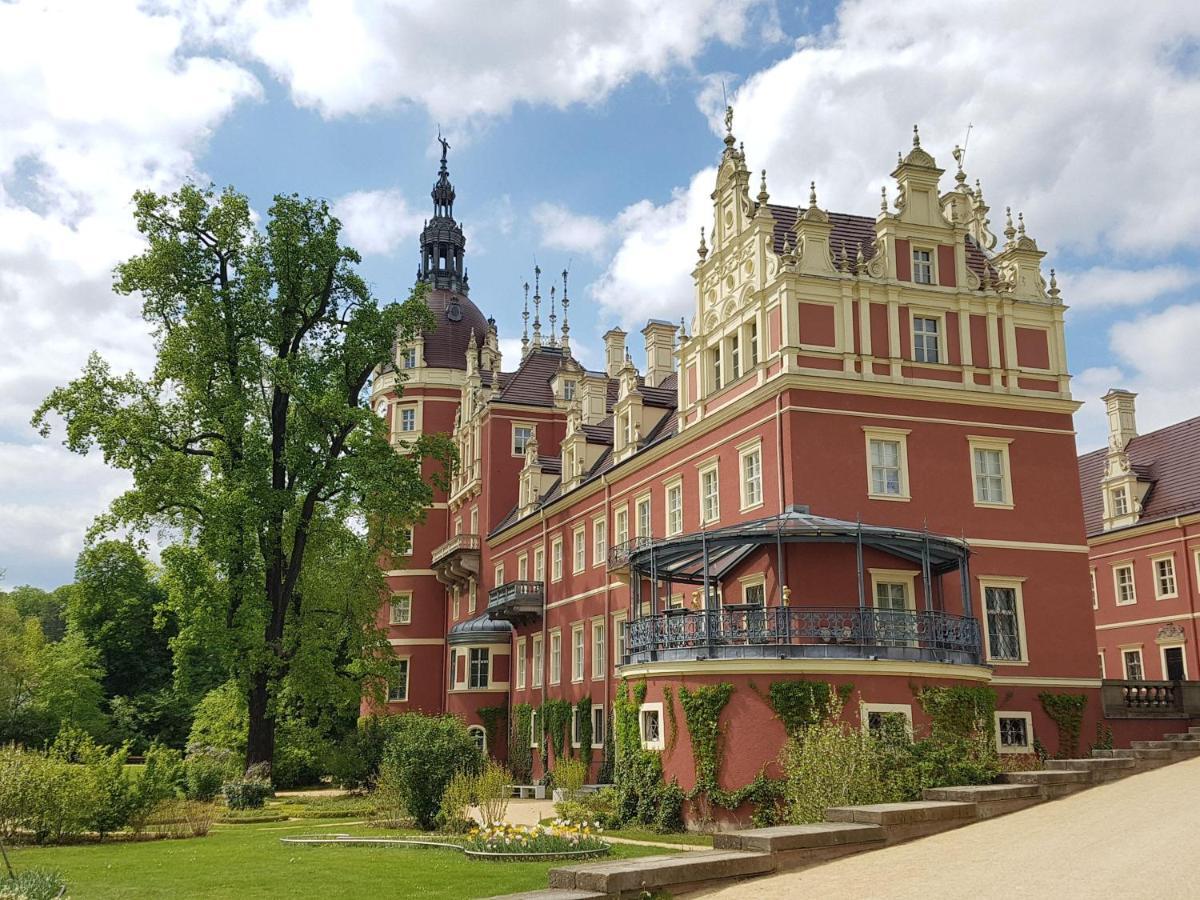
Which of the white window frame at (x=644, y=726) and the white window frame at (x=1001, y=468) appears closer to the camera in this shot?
the white window frame at (x=644, y=726)

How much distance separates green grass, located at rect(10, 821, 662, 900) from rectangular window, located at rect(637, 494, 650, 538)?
15.8m

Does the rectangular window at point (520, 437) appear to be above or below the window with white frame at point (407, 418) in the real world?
below

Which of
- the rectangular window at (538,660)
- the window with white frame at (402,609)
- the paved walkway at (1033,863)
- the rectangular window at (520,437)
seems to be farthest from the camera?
the window with white frame at (402,609)

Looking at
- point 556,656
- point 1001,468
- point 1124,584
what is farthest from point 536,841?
point 1124,584

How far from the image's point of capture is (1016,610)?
26.3 metres

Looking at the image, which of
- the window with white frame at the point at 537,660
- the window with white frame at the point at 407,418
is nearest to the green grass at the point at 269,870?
the window with white frame at the point at 537,660

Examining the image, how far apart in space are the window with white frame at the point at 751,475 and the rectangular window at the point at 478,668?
832 inches

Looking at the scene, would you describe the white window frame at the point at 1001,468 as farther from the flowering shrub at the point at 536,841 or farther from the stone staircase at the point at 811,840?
the flowering shrub at the point at 536,841

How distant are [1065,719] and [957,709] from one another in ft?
17.8

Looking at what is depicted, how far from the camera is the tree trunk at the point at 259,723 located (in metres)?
32.4

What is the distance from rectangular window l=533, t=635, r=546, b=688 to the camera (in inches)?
1618

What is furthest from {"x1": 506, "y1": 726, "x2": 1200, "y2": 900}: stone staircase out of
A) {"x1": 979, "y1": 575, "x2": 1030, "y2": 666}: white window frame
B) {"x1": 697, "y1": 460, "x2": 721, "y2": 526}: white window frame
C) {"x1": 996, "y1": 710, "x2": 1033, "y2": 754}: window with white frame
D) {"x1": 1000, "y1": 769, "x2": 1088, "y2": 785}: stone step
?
{"x1": 697, "y1": 460, "x2": 721, "y2": 526}: white window frame

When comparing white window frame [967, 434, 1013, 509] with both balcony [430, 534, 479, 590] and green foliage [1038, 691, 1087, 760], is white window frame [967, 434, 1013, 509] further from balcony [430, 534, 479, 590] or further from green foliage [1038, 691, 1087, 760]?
balcony [430, 534, 479, 590]

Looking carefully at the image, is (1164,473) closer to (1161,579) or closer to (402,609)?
(1161,579)
